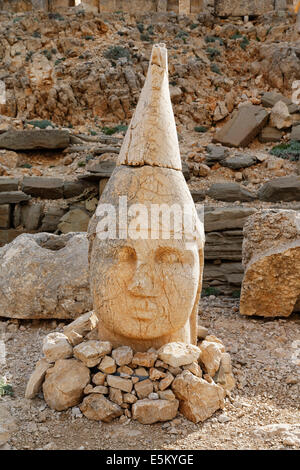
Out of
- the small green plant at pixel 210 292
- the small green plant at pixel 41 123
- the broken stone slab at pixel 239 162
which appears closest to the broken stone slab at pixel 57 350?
the small green plant at pixel 210 292

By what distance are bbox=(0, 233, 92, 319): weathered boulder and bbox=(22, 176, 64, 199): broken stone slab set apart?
679cm

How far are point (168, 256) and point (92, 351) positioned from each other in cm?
98

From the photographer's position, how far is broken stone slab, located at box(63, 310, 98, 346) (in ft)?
12.3

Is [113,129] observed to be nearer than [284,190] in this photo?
No

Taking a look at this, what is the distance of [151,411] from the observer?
304cm

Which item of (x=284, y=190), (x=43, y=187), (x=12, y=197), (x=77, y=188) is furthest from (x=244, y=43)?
(x=12, y=197)

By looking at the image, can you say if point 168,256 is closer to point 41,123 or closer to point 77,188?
point 77,188

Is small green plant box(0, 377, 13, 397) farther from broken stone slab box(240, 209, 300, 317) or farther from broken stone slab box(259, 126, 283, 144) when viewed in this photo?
broken stone slab box(259, 126, 283, 144)

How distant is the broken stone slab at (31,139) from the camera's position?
46.1 feet

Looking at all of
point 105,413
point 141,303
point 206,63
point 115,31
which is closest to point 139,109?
point 141,303

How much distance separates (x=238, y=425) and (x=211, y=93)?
58.1 feet

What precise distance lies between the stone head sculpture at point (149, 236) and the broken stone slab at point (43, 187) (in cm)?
901

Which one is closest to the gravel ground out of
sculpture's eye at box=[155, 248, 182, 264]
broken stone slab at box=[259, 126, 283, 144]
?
sculpture's eye at box=[155, 248, 182, 264]
